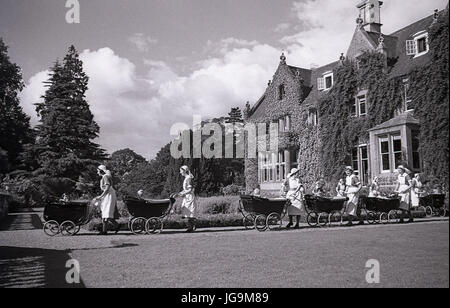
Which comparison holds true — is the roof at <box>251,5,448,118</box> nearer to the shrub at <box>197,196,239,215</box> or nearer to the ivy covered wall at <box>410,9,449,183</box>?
the shrub at <box>197,196,239,215</box>

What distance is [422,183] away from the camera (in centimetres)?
363

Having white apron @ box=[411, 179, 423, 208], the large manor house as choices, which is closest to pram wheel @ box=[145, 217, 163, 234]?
white apron @ box=[411, 179, 423, 208]

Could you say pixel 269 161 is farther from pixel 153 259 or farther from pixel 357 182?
pixel 153 259

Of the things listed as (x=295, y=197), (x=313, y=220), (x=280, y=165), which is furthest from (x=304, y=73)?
(x=295, y=197)

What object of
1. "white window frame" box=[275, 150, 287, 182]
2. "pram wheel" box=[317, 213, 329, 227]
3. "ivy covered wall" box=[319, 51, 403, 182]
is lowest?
→ "pram wheel" box=[317, 213, 329, 227]

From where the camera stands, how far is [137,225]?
11.0 meters

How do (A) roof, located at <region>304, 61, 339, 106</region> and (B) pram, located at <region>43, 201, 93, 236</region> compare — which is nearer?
(B) pram, located at <region>43, 201, 93, 236</region>

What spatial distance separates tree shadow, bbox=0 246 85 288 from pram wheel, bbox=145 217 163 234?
11.8ft

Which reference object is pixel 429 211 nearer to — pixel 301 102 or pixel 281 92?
pixel 301 102

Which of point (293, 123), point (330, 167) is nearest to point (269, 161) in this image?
point (293, 123)

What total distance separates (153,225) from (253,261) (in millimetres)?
6357

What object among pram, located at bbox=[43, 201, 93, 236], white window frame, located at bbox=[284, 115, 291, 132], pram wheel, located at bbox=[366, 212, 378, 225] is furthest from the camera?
white window frame, located at bbox=[284, 115, 291, 132]

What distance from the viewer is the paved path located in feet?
10.00

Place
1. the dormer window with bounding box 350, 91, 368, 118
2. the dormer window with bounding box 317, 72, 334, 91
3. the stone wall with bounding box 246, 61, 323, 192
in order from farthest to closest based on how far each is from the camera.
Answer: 1. the dormer window with bounding box 317, 72, 334, 91
2. the stone wall with bounding box 246, 61, 323, 192
3. the dormer window with bounding box 350, 91, 368, 118
